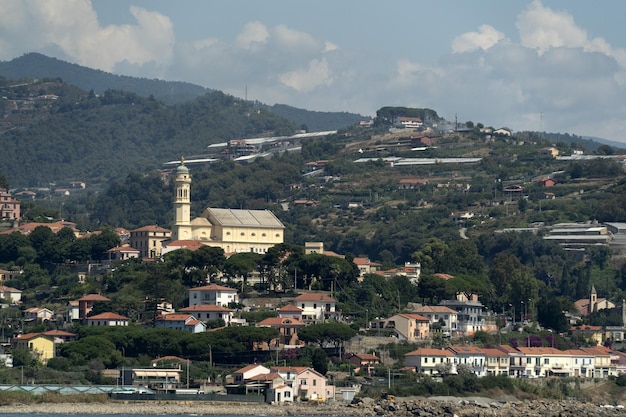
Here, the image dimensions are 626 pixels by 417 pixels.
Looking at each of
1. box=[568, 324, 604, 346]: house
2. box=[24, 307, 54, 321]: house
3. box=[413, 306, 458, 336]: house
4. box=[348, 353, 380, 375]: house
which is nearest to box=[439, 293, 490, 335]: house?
box=[413, 306, 458, 336]: house

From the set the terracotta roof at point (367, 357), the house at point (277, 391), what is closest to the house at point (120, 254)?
the terracotta roof at point (367, 357)

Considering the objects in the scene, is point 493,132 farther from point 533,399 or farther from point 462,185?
point 533,399

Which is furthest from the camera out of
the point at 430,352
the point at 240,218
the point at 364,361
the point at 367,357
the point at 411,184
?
the point at 411,184

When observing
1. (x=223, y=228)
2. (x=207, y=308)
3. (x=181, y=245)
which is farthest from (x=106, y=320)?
(x=223, y=228)

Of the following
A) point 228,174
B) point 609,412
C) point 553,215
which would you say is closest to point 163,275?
point 609,412

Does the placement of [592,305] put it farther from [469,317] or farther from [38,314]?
[38,314]

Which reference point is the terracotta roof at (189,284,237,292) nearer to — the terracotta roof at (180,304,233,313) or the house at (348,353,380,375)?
the terracotta roof at (180,304,233,313)
